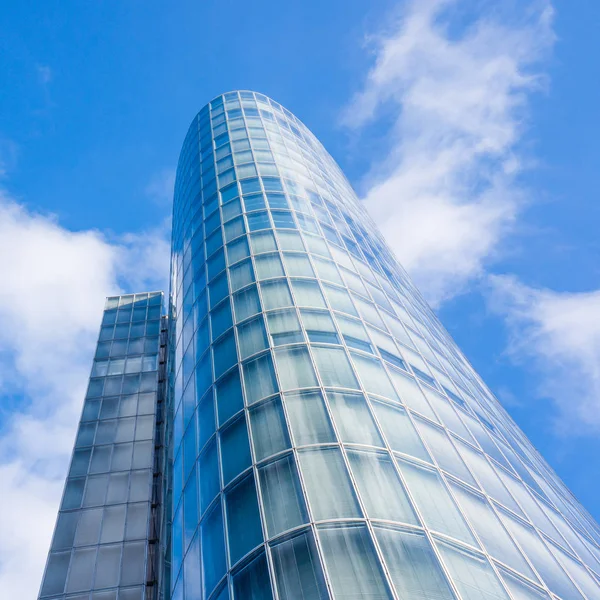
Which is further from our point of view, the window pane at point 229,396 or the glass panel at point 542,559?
the window pane at point 229,396

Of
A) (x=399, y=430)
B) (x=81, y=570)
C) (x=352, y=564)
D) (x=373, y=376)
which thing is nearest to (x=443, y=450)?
(x=399, y=430)

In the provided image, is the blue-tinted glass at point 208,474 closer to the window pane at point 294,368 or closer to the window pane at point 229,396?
the window pane at point 229,396

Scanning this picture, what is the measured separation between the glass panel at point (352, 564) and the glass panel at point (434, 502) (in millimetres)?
1976

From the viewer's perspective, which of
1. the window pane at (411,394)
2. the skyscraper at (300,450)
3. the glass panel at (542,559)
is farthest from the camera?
the window pane at (411,394)

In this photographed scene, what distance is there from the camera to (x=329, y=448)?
15.2 metres

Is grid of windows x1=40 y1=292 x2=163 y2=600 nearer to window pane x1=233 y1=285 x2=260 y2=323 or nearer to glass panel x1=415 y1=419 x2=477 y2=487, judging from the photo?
window pane x1=233 y1=285 x2=260 y2=323

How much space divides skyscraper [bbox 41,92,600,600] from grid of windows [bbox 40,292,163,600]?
0.10 meters

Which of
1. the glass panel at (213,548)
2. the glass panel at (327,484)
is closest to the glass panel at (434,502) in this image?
the glass panel at (327,484)

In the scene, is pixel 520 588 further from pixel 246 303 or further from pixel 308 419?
pixel 246 303

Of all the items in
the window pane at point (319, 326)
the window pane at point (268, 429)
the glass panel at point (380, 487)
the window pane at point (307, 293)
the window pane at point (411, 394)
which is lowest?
the glass panel at point (380, 487)

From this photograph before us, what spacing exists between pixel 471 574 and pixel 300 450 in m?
5.35

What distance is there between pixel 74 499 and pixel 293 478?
19607mm

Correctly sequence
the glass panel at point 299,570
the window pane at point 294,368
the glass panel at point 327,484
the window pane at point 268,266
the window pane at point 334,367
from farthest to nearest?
the window pane at point 268,266 < the window pane at point 334,367 < the window pane at point 294,368 < the glass panel at point 327,484 < the glass panel at point 299,570

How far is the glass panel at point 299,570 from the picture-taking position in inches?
456
